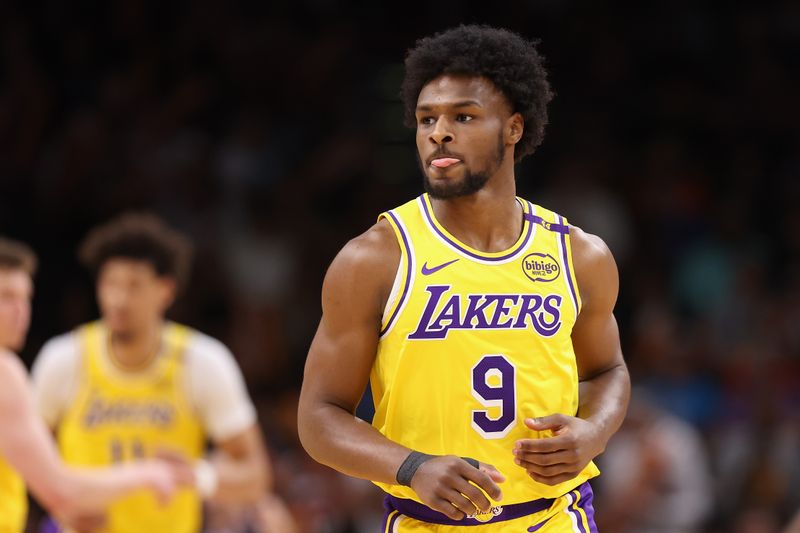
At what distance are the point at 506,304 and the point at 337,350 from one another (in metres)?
0.55

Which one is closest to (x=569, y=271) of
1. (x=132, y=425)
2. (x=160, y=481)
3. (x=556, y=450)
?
(x=556, y=450)

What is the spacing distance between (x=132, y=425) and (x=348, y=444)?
3.22 metres

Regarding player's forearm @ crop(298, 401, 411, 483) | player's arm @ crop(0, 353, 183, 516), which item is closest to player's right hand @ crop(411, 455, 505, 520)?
player's forearm @ crop(298, 401, 411, 483)

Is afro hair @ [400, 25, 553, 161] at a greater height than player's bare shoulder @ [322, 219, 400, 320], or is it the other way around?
afro hair @ [400, 25, 553, 161]

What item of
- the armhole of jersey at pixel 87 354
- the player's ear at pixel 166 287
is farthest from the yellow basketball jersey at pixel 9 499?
the player's ear at pixel 166 287

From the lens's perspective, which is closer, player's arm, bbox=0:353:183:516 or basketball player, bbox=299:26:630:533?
basketball player, bbox=299:26:630:533

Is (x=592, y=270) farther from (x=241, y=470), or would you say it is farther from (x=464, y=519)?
(x=241, y=470)

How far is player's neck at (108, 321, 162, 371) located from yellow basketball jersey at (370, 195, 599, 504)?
318 centimetres

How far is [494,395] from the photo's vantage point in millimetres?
4078

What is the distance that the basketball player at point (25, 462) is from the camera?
5.05 m

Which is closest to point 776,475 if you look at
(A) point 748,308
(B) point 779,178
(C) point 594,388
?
(A) point 748,308

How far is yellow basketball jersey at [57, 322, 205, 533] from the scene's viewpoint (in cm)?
690

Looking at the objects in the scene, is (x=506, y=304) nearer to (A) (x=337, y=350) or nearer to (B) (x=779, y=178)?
(A) (x=337, y=350)

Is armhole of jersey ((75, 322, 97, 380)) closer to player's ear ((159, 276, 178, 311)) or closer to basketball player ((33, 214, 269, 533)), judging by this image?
basketball player ((33, 214, 269, 533))
